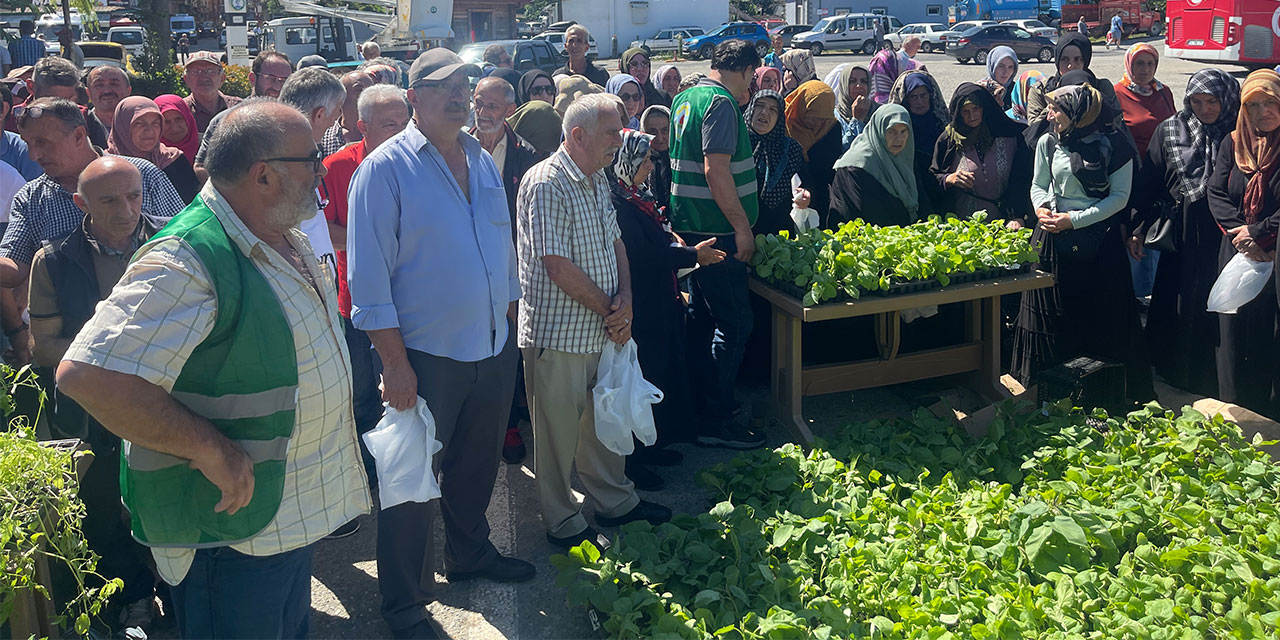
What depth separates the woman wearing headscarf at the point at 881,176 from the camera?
5.87 m

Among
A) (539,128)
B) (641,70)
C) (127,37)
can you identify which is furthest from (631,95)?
(127,37)

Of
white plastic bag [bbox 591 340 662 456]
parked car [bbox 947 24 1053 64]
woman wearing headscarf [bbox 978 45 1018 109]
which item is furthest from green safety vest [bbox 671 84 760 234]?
parked car [bbox 947 24 1053 64]

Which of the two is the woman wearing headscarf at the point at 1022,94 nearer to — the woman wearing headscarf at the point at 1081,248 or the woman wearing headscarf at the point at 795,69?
the woman wearing headscarf at the point at 795,69

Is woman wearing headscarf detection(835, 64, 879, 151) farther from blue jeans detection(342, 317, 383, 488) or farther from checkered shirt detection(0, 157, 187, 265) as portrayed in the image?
checkered shirt detection(0, 157, 187, 265)

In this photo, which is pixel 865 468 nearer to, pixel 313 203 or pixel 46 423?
pixel 313 203

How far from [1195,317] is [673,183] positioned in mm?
2871

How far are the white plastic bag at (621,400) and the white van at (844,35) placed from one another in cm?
3740

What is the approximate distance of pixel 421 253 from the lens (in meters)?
3.37

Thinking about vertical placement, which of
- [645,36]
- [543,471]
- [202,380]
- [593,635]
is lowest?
[593,635]

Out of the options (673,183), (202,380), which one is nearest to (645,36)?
(673,183)

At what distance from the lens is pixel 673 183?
5223 mm

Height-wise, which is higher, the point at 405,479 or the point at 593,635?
the point at 405,479

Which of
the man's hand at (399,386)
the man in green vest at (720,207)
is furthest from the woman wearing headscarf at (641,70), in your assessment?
the man's hand at (399,386)

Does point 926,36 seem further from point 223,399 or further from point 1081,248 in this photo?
point 223,399
